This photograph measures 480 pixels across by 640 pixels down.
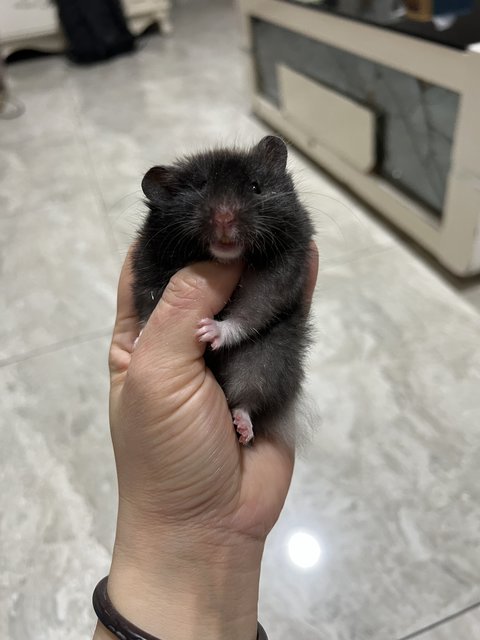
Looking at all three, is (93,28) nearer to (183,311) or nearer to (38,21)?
(38,21)

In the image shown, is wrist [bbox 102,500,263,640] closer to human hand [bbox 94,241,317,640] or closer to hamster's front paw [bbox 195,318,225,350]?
human hand [bbox 94,241,317,640]

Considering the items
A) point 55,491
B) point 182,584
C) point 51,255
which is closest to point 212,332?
point 182,584

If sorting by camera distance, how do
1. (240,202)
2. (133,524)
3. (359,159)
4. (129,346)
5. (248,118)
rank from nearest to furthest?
(240,202)
(133,524)
(129,346)
(359,159)
(248,118)

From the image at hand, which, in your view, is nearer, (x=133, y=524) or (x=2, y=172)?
(x=133, y=524)

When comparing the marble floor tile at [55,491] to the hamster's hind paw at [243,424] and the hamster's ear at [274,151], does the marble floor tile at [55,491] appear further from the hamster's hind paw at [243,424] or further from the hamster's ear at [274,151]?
the hamster's ear at [274,151]

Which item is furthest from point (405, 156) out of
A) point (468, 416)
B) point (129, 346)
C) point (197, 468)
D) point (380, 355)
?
point (197, 468)

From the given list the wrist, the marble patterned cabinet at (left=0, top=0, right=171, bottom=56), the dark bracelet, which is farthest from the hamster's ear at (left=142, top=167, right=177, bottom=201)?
the marble patterned cabinet at (left=0, top=0, right=171, bottom=56)

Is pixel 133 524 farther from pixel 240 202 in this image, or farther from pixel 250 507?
pixel 240 202
